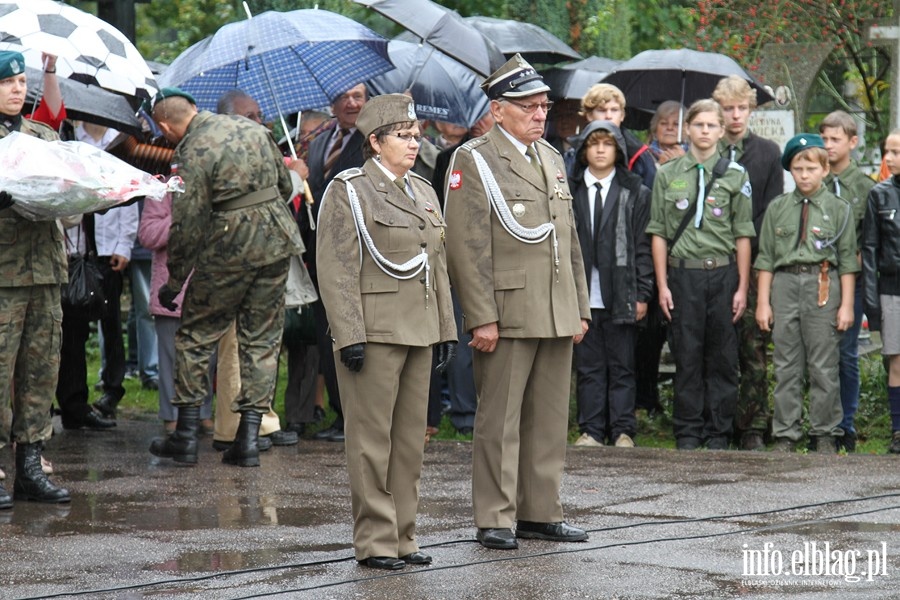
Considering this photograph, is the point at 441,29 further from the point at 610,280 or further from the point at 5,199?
the point at 5,199

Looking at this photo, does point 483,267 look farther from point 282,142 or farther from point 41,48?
point 282,142

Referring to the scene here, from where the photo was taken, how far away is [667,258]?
1115cm

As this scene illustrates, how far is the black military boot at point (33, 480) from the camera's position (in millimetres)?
8617

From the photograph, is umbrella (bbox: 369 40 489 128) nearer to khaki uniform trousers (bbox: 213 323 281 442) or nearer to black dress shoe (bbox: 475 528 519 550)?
Answer: khaki uniform trousers (bbox: 213 323 281 442)

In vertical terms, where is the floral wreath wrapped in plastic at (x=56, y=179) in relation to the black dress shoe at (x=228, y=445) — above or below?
above

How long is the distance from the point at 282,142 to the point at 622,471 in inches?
161

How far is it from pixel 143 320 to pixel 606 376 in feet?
14.3

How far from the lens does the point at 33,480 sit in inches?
340

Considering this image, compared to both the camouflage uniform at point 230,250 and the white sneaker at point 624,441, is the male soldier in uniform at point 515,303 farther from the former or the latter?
the white sneaker at point 624,441

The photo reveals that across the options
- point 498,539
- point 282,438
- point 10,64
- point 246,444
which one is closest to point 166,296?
point 246,444

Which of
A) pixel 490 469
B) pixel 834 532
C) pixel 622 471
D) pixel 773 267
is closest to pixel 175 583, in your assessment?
pixel 490 469

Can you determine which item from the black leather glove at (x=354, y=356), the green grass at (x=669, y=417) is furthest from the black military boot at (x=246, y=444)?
the black leather glove at (x=354, y=356)

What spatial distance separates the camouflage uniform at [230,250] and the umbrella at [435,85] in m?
1.93

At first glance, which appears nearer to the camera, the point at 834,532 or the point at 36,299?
the point at 834,532
